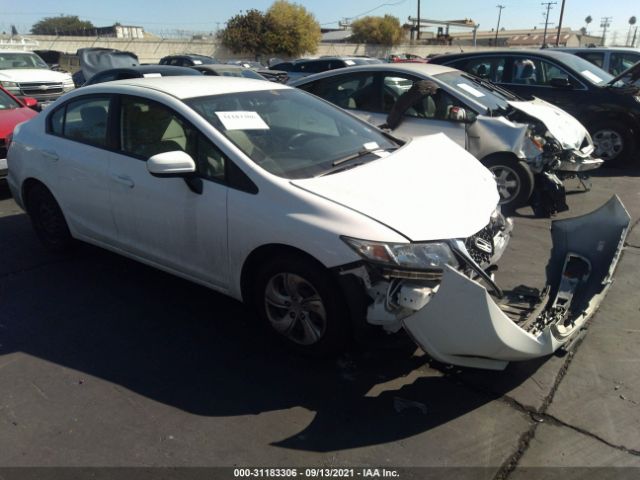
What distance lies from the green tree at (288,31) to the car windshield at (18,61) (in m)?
32.8

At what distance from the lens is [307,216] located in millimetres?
3002

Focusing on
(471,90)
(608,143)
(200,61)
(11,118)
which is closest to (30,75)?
(200,61)

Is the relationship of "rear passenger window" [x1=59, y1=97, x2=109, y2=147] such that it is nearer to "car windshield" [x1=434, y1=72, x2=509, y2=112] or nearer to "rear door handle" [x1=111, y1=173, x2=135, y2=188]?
"rear door handle" [x1=111, y1=173, x2=135, y2=188]

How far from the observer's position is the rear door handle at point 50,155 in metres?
4.43

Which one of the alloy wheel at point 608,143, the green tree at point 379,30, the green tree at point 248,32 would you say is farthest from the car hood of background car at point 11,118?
the green tree at point 379,30

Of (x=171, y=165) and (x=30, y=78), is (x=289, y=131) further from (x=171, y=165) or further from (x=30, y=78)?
(x=30, y=78)

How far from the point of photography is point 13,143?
4.92m

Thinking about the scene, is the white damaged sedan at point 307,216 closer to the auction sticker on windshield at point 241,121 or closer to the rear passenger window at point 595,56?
the auction sticker on windshield at point 241,121

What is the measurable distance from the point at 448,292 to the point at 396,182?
0.97 meters

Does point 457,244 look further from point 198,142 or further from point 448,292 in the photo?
point 198,142

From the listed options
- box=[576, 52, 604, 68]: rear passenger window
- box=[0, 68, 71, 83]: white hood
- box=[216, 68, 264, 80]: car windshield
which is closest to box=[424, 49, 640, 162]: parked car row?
box=[576, 52, 604, 68]: rear passenger window

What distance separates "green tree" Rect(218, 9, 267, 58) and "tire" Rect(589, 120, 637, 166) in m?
41.0

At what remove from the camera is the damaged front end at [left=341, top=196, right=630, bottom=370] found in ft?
8.43

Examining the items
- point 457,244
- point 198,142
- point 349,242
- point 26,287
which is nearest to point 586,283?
point 457,244
